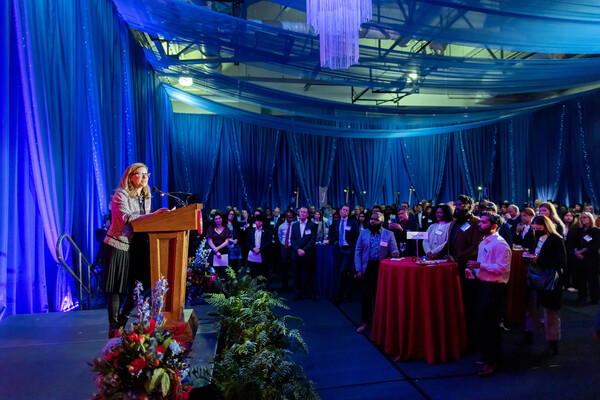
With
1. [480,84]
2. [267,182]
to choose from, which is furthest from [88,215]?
[267,182]

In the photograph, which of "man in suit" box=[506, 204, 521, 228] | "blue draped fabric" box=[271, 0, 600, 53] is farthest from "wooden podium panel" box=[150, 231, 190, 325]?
"man in suit" box=[506, 204, 521, 228]

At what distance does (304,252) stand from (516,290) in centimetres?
300

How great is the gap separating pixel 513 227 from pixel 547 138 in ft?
19.0

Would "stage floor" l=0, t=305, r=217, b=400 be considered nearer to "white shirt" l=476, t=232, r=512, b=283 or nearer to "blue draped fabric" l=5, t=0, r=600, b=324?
"blue draped fabric" l=5, t=0, r=600, b=324

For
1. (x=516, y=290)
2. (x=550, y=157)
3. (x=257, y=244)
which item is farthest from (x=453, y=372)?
(x=550, y=157)

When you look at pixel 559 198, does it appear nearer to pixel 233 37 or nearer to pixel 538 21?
pixel 538 21

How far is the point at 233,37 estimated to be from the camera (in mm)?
5547

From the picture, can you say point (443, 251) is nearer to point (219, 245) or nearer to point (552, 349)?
point (552, 349)

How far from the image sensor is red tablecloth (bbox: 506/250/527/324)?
17.5ft

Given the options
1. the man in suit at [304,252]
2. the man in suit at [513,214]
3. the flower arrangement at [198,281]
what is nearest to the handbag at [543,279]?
the man in suit at [304,252]

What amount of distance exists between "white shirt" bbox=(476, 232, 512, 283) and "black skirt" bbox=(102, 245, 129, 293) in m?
2.99

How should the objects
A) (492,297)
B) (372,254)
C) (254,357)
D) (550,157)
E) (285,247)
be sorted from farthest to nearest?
(550,157) → (285,247) → (372,254) → (492,297) → (254,357)

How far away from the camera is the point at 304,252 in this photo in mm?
6770

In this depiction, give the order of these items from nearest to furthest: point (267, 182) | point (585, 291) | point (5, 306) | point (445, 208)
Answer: point (5, 306), point (445, 208), point (585, 291), point (267, 182)
